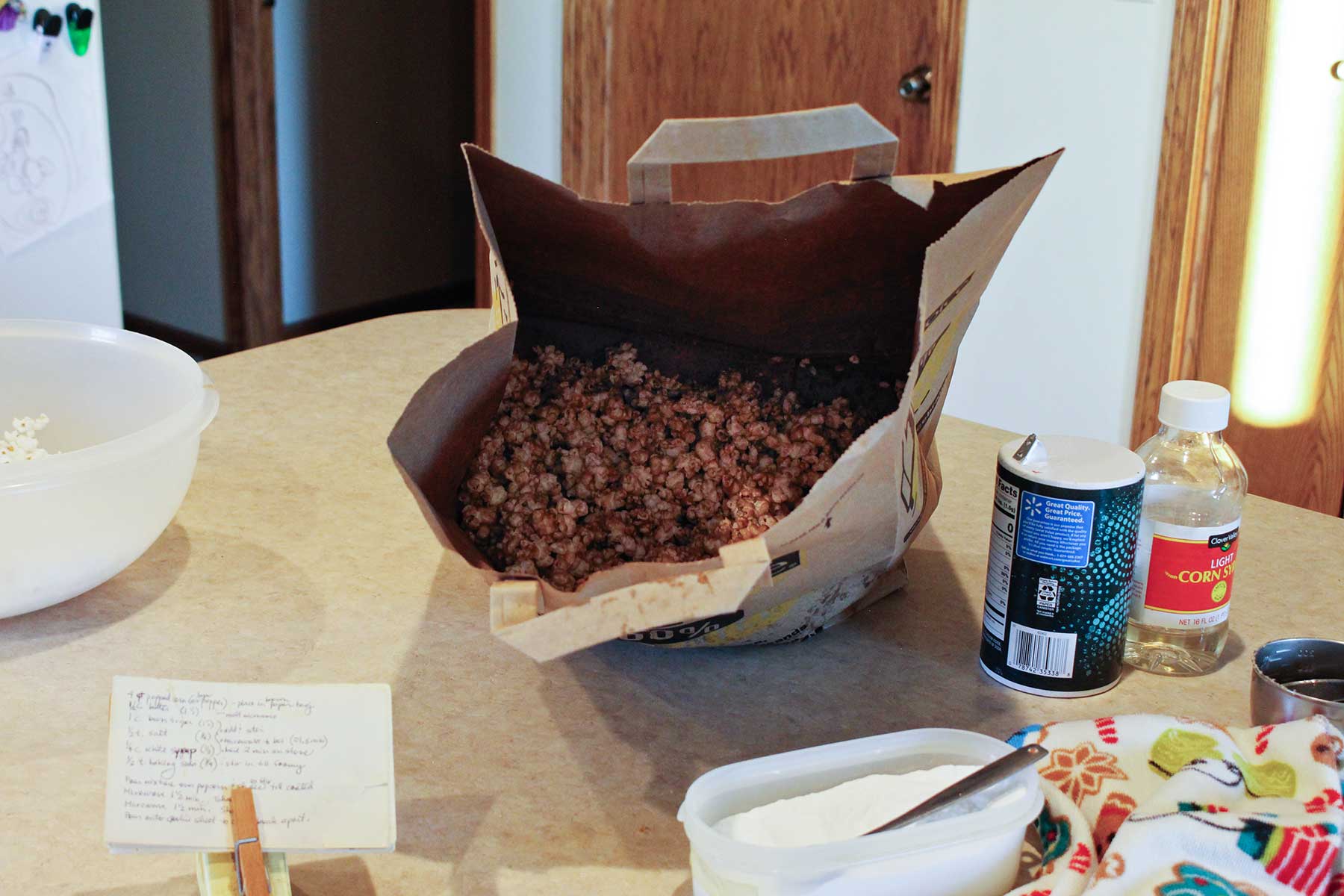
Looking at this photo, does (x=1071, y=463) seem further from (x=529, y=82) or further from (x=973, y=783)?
(x=529, y=82)

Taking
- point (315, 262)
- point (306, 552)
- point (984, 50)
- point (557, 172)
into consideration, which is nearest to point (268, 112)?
point (315, 262)

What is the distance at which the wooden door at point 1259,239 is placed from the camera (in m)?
2.08

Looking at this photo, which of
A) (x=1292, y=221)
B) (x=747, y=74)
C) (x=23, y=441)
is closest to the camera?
(x=23, y=441)

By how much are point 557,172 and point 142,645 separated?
2.41m

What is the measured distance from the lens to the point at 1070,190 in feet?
7.66

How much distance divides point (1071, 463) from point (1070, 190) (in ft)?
5.71

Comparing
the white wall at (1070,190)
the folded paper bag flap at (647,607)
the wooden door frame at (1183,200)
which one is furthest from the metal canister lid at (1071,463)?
the white wall at (1070,190)

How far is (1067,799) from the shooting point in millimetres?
622

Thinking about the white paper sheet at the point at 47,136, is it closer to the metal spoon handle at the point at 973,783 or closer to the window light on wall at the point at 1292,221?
the window light on wall at the point at 1292,221

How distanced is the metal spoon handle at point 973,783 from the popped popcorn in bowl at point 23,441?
25.1 inches

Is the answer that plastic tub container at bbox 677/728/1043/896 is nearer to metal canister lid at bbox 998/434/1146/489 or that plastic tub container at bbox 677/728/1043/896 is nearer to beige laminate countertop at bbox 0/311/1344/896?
beige laminate countertop at bbox 0/311/1344/896

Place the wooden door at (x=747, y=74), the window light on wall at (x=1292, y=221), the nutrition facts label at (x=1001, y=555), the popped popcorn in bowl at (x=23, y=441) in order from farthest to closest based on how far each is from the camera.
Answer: the wooden door at (x=747, y=74) < the window light on wall at (x=1292, y=221) < the popped popcorn in bowl at (x=23, y=441) < the nutrition facts label at (x=1001, y=555)

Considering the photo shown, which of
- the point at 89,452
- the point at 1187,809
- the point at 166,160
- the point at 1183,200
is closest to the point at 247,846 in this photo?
the point at 89,452

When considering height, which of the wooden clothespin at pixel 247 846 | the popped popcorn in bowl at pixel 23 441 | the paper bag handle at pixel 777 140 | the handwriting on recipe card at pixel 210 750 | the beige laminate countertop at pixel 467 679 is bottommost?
the beige laminate countertop at pixel 467 679
